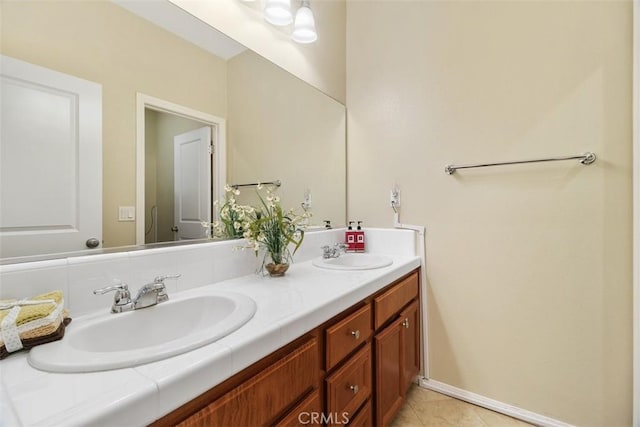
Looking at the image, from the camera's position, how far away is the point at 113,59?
3.00ft

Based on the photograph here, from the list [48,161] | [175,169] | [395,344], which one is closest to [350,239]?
[395,344]

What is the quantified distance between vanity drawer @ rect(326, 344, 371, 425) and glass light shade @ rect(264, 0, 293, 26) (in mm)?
1595

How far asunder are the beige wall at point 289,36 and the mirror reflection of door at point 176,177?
477mm

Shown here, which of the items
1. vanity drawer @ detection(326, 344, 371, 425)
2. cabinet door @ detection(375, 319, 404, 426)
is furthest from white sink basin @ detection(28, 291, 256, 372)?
cabinet door @ detection(375, 319, 404, 426)

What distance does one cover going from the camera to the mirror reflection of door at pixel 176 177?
1.02m

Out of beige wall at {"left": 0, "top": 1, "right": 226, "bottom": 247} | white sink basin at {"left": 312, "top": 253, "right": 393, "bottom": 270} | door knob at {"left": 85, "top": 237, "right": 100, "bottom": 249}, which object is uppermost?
beige wall at {"left": 0, "top": 1, "right": 226, "bottom": 247}

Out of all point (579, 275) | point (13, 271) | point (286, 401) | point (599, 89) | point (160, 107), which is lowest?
point (286, 401)

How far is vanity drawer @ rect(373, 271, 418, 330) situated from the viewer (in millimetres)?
1238

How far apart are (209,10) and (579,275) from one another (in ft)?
6.59

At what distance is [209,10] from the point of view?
4.04ft

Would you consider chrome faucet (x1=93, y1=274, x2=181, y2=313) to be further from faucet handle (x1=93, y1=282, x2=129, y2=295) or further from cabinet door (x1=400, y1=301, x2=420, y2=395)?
cabinet door (x1=400, y1=301, x2=420, y2=395)

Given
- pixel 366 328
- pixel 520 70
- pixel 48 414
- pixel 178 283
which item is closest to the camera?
pixel 48 414

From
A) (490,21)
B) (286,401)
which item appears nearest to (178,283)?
(286,401)

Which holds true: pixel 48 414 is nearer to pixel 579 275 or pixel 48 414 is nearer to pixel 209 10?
pixel 209 10
